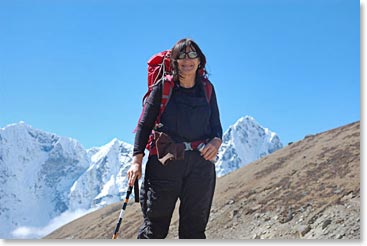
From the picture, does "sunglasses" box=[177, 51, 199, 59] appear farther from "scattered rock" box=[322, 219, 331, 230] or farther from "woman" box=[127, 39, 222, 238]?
"scattered rock" box=[322, 219, 331, 230]

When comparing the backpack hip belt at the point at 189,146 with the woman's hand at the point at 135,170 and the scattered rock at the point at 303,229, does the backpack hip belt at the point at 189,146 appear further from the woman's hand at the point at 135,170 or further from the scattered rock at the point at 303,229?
the scattered rock at the point at 303,229

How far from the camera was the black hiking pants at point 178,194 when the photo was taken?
Result: 3914mm

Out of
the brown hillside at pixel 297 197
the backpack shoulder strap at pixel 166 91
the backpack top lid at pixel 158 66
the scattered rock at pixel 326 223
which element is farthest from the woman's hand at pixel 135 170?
the scattered rock at pixel 326 223

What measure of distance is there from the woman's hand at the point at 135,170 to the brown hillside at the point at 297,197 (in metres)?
15.4

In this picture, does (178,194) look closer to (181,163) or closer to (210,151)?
(181,163)

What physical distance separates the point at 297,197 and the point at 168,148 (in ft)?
85.3

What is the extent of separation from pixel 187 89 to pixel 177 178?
68 centimetres

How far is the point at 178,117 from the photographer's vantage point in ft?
13.2

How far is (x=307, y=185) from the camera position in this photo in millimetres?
30625

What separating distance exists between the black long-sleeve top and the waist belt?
0.22 ft

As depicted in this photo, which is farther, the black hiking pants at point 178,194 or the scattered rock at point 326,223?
the scattered rock at point 326,223

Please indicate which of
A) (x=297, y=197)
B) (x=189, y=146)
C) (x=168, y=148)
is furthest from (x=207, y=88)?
(x=297, y=197)

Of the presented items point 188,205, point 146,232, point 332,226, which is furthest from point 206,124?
point 332,226

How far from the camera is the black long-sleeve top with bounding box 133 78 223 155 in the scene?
4039 mm
